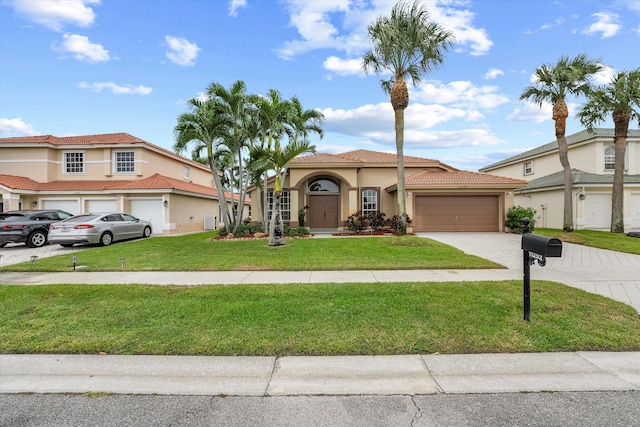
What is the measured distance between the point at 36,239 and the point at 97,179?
7891 millimetres

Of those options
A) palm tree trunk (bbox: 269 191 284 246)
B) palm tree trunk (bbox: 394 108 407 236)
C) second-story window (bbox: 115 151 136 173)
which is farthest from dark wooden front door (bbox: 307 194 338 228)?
second-story window (bbox: 115 151 136 173)

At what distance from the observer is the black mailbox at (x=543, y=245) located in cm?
397

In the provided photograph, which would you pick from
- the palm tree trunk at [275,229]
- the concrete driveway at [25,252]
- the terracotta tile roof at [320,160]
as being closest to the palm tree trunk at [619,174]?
the terracotta tile roof at [320,160]

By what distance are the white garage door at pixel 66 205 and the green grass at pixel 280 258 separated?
9625mm

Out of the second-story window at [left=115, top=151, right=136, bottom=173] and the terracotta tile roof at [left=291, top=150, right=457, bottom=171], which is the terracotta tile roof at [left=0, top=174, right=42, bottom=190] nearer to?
the second-story window at [left=115, top=151, right=136, bottom=173]

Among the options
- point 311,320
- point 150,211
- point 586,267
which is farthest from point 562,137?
point 150,211

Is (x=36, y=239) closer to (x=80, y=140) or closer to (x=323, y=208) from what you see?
(x=80, y=140)

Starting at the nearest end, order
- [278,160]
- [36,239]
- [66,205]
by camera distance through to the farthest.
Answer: [278,160], [36,239], [66,205]

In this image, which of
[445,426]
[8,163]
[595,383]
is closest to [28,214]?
[8,163]

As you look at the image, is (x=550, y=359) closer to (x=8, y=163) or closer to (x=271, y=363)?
(x=271, y=363)

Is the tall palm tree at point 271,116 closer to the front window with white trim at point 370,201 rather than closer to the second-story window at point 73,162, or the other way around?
the front window with white trim at point 370,201

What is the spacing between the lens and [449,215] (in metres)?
18.4

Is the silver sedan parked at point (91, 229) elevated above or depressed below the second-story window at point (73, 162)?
below

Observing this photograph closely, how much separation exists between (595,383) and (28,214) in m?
19.1
